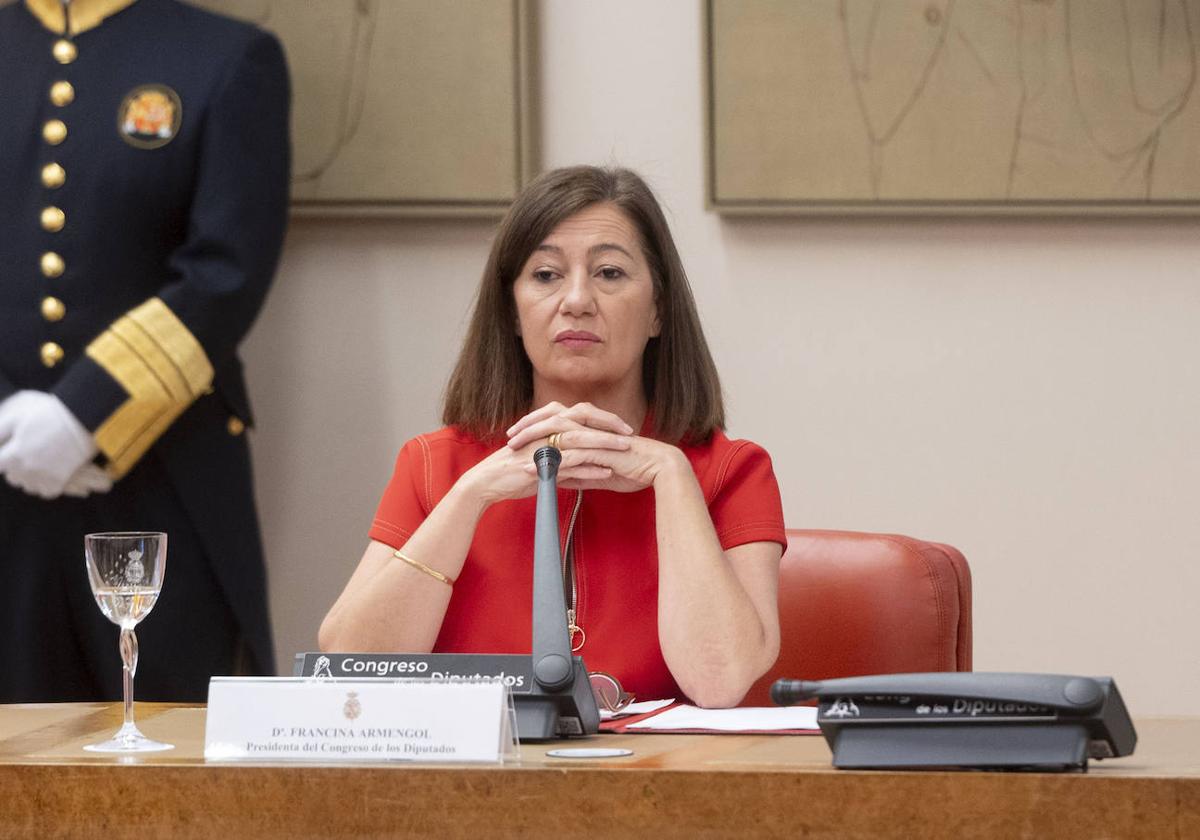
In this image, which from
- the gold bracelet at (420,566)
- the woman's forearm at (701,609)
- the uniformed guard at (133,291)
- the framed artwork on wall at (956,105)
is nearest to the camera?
the woman's forearm at (701,609)

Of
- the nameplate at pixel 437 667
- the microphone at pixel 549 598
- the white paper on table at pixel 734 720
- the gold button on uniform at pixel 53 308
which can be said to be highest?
the gold button on uniform at pixel 53 308

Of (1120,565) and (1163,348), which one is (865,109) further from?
(1120,565)

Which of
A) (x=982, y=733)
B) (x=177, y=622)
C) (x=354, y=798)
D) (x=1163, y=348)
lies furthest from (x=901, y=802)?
(x=1163, y=348)

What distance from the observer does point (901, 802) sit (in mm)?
1150

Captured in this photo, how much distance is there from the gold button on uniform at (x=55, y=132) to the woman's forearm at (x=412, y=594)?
3.14 ft

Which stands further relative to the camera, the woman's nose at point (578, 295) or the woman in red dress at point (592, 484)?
the woman's nose at point (578, 295)

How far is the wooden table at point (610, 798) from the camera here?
44.3 inches

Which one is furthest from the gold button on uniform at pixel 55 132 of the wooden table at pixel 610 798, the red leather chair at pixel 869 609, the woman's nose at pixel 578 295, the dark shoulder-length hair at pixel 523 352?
the wooden table at pixel 610 798

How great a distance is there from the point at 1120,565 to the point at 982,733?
1638mm

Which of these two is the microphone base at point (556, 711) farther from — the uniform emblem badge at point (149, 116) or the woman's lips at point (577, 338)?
the uniform emblem badge at point (149, 116)

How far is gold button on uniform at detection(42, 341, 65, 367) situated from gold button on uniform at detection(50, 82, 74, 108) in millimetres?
358

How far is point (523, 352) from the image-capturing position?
2.22 metres

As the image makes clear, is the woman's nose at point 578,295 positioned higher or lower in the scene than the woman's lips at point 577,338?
higher

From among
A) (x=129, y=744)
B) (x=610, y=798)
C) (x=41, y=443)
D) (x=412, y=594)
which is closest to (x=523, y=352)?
(x=412, y=594)
